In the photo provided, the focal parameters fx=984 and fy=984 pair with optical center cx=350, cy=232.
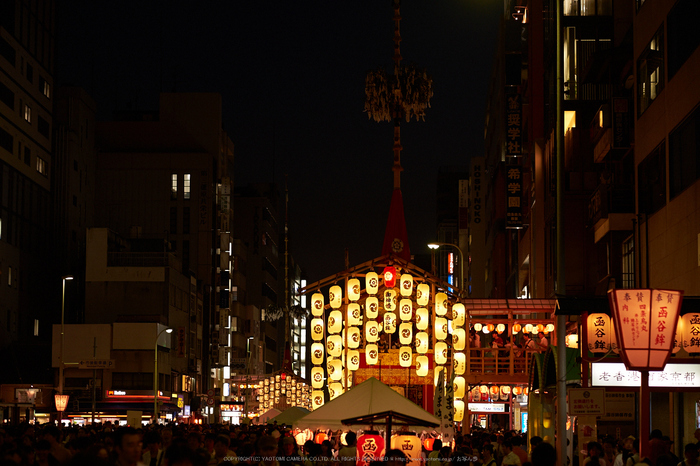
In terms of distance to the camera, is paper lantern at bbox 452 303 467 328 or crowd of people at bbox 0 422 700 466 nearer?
crowd of people at bbox 0 422 700 466

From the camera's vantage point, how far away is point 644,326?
1500 cm

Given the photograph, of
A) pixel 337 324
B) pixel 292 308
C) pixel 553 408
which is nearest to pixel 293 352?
pixel 292 308

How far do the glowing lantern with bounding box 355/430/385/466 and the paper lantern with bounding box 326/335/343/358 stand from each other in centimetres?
1742

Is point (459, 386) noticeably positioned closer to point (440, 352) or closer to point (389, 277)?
point (440, 352)

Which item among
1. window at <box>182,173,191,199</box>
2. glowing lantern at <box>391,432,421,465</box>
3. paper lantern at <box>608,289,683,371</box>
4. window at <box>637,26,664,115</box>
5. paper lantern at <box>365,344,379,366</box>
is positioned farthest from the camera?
window at <box>182,173,191,199</box>

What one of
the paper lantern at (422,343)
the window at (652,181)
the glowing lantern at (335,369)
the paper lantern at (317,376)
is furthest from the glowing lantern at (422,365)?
the window at (652,181)

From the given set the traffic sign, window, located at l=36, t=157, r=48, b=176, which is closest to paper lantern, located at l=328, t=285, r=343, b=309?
the traffic sign

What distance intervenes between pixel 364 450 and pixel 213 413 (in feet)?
259

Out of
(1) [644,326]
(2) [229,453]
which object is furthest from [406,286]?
(2) [229,453]

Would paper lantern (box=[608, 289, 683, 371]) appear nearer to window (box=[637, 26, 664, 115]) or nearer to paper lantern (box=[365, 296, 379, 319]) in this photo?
window (box=[637, 26, 664, 115])

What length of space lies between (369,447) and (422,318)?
57.8ft

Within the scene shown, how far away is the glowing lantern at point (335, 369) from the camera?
35969 millimetres

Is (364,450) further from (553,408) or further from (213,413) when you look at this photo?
(213,413)

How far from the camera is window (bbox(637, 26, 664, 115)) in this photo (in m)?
26.2
